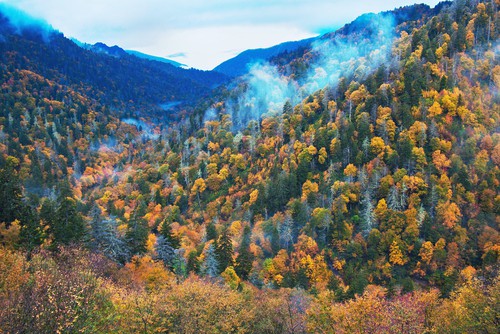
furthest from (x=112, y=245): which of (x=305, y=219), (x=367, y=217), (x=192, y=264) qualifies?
(x=367, y=217)

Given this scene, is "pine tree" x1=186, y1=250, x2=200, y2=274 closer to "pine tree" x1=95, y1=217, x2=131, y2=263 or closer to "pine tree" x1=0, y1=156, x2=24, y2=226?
"pine tree" x1=95, y1=217, x2=131, y2=263

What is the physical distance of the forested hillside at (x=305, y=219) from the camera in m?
41.6

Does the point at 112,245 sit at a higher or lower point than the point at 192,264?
higher

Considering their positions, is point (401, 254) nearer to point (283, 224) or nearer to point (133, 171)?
point (283, 224)

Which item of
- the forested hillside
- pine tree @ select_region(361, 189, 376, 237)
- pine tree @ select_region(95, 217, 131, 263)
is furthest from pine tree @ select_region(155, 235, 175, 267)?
pine tree @ select_region(361, 189, 376, 237)

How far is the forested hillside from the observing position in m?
41.6

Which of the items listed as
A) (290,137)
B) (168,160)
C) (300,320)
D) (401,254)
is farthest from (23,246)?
(168,160)

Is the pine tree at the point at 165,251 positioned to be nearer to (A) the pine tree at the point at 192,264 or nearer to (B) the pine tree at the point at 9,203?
(A) the pine tree at the point at 192,264

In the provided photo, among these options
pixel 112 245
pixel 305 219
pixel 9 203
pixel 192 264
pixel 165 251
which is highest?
pixel 9 203

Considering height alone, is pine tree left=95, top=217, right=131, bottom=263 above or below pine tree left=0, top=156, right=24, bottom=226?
below

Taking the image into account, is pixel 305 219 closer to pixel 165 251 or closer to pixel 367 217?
pixel 367 217

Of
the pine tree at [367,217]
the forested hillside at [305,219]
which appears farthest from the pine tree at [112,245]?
the pine tree at [367,217]

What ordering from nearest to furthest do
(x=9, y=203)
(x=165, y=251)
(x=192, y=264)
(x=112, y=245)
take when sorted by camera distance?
1. (x=112, y=245)
2. (x=9, y=203)
3. (x=192, y=264)
4. (x=165, y=251)

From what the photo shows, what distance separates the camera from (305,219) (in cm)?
Answer: 10081
